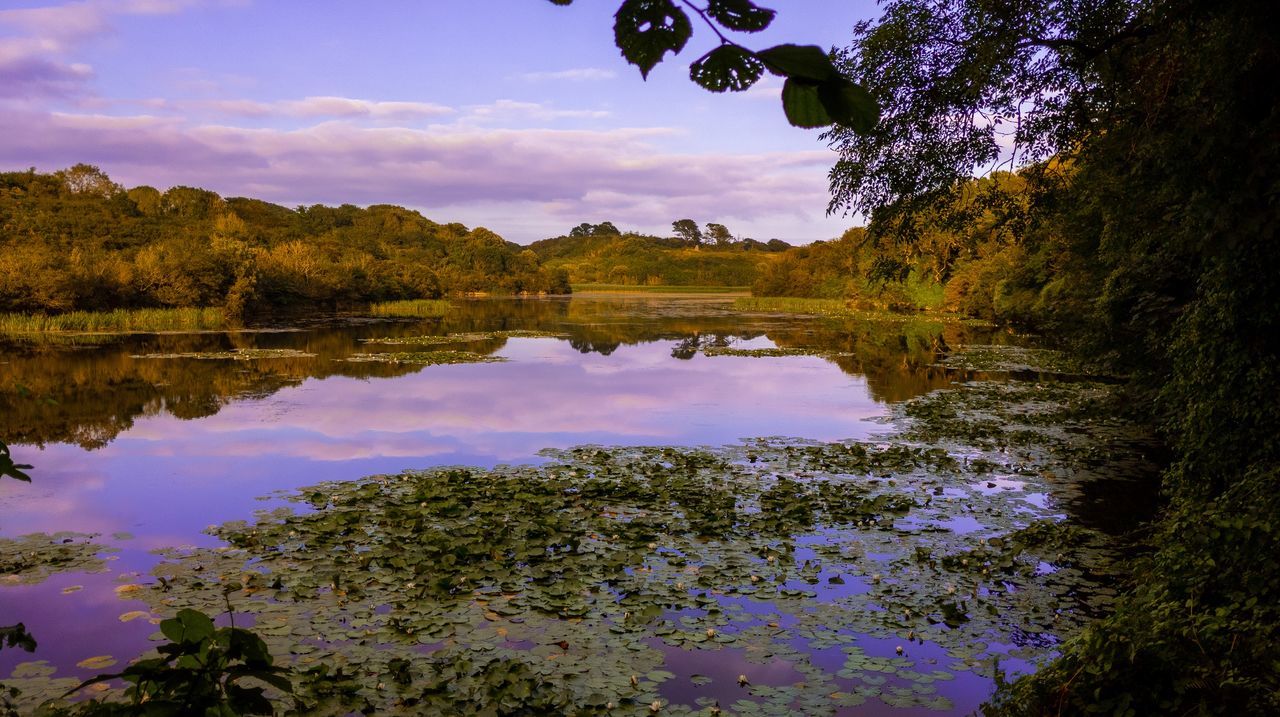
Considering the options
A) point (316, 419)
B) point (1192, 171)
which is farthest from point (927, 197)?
point (316, 419)

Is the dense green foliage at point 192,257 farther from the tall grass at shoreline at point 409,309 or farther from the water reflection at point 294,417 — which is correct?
the water reflection at point 294,417

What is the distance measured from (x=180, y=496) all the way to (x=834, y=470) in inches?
455

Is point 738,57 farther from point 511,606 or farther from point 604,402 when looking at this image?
point 604,402

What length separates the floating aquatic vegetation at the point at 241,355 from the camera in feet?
107

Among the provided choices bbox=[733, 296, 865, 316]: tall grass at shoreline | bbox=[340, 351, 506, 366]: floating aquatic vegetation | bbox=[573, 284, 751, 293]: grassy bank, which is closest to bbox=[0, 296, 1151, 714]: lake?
bbox=[340, 351, 506, 366]: floating aquatic vegetation

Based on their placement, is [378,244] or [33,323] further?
→ [378,244]

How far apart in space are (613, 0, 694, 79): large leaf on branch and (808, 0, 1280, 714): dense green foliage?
14.1 feet

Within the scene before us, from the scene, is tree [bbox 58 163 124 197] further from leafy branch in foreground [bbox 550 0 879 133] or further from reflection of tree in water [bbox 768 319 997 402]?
leafy branch in foreground [bbox 550 0 879 133]

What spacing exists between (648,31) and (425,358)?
33527 mm

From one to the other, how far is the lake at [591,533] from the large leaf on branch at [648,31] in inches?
84.7

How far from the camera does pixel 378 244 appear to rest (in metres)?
144

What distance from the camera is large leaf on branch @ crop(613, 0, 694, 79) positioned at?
63.0 inches

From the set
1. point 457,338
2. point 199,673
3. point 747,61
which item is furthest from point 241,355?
point 747,61

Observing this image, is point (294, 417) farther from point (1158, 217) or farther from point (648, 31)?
point (648, 31)
